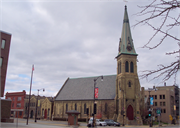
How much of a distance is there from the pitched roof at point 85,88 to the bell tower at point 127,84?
492cm

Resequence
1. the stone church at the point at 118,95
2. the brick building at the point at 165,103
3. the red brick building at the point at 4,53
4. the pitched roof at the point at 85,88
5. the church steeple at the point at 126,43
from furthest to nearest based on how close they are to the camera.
A: 1. the brick building at the point at 165,103
2. the pitched roof at the point at 85,88
3. the church steeple at the point at 126,43
4. the stone church at the point at 118,95
5. the red brick building at the point at 4,53

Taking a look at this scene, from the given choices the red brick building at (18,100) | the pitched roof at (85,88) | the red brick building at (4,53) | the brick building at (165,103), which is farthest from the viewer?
the red brick building at (18,100)

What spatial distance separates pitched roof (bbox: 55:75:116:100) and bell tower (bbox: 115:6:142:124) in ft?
16.1

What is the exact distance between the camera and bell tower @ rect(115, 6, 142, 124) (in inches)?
2370

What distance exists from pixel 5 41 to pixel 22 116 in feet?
202

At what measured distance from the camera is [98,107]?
222ft

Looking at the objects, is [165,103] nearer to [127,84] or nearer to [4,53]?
[127,84]

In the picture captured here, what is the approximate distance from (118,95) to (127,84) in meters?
4.89

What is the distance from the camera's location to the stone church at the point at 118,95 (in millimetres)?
60844

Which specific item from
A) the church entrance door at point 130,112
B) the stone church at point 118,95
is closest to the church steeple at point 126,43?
the stone church at point 118,95

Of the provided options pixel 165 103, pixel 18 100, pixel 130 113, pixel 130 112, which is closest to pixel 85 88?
pixel 130 112

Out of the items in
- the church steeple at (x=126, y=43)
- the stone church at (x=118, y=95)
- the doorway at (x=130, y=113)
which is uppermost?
the church steeple at (x=126, y=43)

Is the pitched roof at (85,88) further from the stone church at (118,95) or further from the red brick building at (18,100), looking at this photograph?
the red brick building at (18,100)

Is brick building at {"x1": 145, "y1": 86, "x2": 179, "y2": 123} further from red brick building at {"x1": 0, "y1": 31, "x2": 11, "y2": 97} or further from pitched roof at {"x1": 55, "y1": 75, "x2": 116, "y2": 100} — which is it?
red brick building at {"x1": 0, "y1": 31, "x2": 11, "y2": 97}
